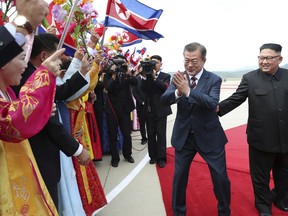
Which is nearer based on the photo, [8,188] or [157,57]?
[8,188]

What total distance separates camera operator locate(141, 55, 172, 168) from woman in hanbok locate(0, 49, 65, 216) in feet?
10.5

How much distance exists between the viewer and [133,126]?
794 cm

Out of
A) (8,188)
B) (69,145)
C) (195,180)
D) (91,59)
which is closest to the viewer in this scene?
(8,188)

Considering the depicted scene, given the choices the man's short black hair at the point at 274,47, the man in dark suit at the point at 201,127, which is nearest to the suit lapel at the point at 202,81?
the man in dark suit at the point at 201,127

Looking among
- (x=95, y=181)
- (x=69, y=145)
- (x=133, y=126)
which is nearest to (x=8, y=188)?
(x=69, y=145)

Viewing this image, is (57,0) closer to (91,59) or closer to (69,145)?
(91,59)

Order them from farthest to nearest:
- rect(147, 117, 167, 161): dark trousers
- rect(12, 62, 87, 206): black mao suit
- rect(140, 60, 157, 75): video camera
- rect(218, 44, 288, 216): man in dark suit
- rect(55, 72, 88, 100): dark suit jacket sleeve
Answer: rect(147, 117, 167, 161): dark trousers < rect(140, 60, 157, 75): video camera < rect(218, 44, 288, 216): man in dark suit < rect(55, 72, 88, 100): dark suit jacket sleeve < rect(12, 62, 87, 206): black mao suit

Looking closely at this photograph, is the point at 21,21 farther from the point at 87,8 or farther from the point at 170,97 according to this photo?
the point at 170,97

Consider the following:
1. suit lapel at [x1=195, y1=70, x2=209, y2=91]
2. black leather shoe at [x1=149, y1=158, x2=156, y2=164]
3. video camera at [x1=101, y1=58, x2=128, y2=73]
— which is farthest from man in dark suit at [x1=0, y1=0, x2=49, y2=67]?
black leather shoe at [x1=149, y1=158, x2=156, y2=164]

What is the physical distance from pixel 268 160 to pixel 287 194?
0.46 metres

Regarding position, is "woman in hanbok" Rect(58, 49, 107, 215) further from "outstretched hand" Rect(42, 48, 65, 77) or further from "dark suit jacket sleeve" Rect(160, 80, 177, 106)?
"outstretched hand" Rect(42, 48, 65, 77)

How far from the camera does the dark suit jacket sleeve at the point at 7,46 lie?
3.19 feet

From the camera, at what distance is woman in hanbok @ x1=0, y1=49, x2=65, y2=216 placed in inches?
41.7

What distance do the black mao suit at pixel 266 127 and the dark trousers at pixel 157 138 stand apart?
5.95 ft
